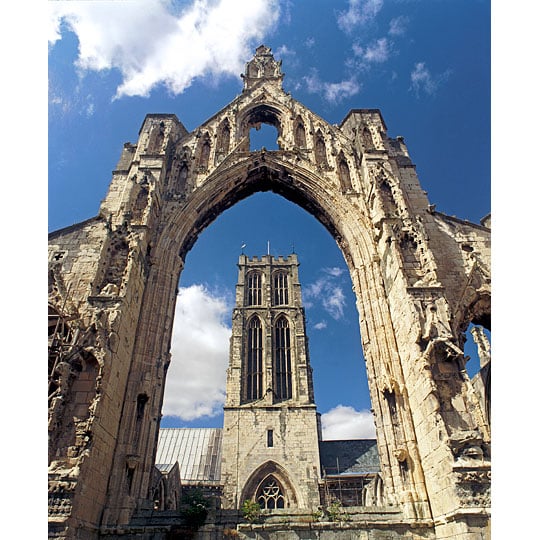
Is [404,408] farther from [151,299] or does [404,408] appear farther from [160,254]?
[160,254]

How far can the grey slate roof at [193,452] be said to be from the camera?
Result: 39.0 meters

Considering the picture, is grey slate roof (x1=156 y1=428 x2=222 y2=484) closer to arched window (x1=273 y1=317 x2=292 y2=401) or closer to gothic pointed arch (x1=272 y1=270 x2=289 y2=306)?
arched window (x1=273 y1=317 x2=292 y2=401)

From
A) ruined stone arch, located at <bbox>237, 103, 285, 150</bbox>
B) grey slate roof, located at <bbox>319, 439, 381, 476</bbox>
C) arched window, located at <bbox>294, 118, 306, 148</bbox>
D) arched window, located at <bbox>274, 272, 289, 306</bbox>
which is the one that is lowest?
grey slate roof, located at <bbox>319, 439, 381, 476</bbox>

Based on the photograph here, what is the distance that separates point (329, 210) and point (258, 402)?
89.0ft

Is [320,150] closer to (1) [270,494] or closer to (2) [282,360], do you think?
(1) [270,494]

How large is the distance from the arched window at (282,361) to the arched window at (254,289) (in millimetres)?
3934

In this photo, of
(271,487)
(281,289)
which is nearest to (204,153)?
(271,487)

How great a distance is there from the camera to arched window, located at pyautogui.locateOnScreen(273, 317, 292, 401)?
3598cm

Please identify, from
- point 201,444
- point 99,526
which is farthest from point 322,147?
point 201,444

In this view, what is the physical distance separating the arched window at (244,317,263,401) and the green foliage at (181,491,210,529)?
29.2 m

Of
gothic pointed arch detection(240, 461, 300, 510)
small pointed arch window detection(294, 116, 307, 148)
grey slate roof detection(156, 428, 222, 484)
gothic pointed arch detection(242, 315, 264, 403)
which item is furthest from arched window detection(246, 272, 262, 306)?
small pointed arch window detection(294, 116, 307, 148)

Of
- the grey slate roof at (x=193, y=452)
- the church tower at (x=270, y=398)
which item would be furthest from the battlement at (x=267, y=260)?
the grey slate roof at (x=193, y=452)

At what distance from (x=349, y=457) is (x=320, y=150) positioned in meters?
37.2

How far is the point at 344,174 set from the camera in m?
11.8
